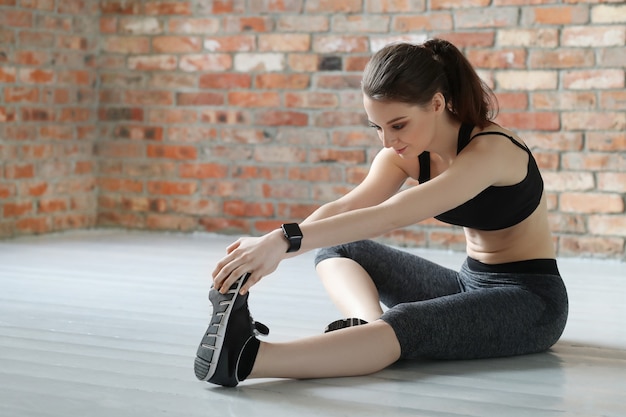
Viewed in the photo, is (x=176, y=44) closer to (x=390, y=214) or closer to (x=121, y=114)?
(x=121, y=114)

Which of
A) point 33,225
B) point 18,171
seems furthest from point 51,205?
point 18,171

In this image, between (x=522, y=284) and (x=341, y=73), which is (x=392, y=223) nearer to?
(x=522, y=284)

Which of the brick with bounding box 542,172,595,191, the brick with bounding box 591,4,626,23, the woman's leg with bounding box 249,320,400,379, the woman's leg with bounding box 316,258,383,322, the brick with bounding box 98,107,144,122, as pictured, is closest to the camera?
the woman's leg with bounding box 249,320,400,379

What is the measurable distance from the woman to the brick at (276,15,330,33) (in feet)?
7.61

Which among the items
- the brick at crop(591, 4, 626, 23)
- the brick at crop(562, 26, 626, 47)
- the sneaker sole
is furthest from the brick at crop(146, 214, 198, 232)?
the sneaker sole

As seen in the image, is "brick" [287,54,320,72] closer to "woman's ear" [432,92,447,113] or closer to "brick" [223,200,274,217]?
"brick" [223,200,274,217]

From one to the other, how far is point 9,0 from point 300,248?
319 centimetres

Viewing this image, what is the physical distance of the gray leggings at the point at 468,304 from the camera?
2154 mm

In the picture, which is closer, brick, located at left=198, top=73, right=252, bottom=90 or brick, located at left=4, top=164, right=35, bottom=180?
brick, located at left=4, top=164, right=35, bottom=180

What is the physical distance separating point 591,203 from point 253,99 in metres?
1.79

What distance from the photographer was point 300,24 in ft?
15.6

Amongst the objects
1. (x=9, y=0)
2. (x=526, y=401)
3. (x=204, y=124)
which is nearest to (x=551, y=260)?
(x=526, y=401)

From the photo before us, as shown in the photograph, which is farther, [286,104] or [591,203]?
[286,104]

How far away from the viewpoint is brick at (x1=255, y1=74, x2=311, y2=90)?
15.6 ft
